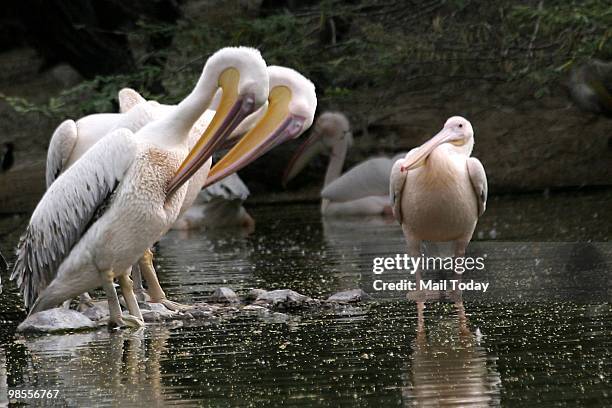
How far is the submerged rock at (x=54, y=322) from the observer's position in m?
5.83

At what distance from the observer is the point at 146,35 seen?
12633 mm

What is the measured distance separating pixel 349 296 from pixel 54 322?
1474 millimetres

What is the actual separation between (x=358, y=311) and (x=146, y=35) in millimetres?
7223

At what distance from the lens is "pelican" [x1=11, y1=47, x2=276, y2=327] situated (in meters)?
5.90

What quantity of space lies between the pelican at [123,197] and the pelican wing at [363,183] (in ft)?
22.4

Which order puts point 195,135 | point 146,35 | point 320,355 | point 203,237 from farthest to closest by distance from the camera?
point 146,35 → point 203,237 → point 195,135 → point 320,355

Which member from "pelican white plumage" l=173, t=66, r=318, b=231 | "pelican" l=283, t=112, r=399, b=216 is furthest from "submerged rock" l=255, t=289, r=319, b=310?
"pelican" l=283, t=112, r=399, b=216

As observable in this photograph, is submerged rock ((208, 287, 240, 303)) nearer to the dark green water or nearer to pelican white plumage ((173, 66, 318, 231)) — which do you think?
the dark green water

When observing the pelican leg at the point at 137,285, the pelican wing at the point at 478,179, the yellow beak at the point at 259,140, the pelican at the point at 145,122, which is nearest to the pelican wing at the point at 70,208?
the pelican at the point at 145,122

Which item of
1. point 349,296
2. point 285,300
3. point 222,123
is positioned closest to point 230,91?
point 222,123

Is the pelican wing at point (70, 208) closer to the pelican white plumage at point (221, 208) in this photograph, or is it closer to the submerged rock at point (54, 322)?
the submerged rock at point (54, 322)

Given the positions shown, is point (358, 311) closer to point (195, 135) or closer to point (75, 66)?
point (195, 135)

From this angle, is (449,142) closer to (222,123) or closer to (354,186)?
(222,123)

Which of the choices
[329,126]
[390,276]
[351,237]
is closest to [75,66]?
[329,126]
